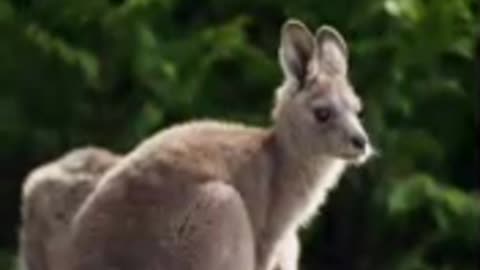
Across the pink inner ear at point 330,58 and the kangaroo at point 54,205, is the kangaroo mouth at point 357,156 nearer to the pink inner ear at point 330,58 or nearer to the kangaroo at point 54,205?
the pink inner ear at point 330,58

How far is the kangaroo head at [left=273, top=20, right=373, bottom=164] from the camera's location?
8.73 m

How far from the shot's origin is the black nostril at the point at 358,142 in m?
8.59

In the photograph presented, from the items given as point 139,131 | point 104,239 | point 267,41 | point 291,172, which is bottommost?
point 104,239

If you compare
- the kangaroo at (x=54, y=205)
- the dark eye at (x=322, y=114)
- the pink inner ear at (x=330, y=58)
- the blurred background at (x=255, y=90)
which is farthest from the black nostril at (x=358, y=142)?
the blurred background at (x=255, y=90)

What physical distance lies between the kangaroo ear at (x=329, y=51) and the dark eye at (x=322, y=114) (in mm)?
172

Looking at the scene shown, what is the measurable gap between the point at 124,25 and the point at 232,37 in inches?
30.3

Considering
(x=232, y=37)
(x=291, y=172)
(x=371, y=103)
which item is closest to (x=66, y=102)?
(x=232, y=37)

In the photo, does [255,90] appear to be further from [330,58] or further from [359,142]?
[359,142]

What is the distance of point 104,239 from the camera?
27.1 feet

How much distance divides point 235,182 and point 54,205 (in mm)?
820

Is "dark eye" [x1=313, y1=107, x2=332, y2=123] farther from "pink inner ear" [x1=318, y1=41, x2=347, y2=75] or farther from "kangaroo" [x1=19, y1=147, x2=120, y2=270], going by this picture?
"kangaroo" [x1=19, y1=147, x2=120, y2=270]

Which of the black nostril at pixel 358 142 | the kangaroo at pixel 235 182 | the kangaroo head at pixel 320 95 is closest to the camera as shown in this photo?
the kangaroo at pixel 235 182

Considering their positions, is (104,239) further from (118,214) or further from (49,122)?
(49,122)

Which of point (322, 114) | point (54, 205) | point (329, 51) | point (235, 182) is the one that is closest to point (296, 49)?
point (329, 51)
